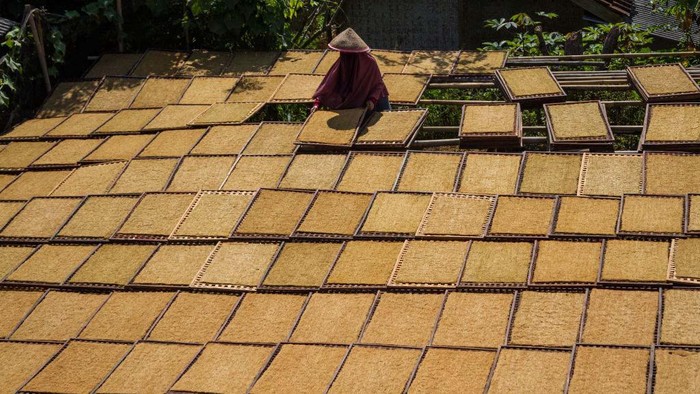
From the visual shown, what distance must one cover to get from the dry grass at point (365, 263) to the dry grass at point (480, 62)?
99.5 inches

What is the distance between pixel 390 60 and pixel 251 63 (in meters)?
1.15

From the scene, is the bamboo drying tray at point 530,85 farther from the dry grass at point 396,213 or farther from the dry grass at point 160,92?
the dry grass at point 160,92

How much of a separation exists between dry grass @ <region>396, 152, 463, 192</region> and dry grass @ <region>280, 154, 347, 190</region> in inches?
17.5

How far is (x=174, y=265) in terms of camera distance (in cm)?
598

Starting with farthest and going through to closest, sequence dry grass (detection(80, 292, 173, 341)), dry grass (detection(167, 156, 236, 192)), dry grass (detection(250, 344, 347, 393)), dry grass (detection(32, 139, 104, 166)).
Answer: dry grass (detection(32, 139, 104, 166)) → dry grass (detection(167, 156, 236, 192)) → dry grass (detection(80, 292, 173, 341)) → dry grass (detection(250, 344, 347, 393))

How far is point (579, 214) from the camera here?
5797 millimetres

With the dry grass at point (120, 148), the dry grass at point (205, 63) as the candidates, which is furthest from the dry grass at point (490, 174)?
the dry grass at point (205, 63)

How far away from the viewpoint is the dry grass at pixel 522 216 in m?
5.74

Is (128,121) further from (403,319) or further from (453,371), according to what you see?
(453,371)

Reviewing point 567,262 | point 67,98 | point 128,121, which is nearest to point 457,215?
point 567,262

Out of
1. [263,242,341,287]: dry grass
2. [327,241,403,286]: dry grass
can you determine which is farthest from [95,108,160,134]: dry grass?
[327,241,403,286]: dry grass

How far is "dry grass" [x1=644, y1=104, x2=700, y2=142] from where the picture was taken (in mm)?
6469

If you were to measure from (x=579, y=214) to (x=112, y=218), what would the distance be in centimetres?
288

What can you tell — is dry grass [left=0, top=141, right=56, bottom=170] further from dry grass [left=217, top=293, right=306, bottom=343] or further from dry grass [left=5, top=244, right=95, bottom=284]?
dry grass [left=217, top=293, right=306, bottom=343]
